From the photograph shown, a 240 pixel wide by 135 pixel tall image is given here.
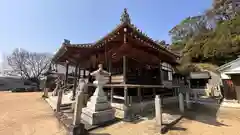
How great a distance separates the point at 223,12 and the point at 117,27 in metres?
28.4

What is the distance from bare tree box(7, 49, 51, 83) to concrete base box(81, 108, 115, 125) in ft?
118

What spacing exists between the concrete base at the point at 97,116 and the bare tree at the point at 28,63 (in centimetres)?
3586

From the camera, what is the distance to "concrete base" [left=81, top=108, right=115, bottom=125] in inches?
Result: 212

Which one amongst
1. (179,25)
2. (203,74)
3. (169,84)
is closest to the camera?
(169,84)

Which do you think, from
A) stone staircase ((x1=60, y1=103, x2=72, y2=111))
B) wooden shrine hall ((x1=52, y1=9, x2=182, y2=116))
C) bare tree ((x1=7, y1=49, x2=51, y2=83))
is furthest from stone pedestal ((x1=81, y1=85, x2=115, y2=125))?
bare tree ((x1=7, y1=49, x2=51, y2=83))

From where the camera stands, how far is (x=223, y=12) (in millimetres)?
24469

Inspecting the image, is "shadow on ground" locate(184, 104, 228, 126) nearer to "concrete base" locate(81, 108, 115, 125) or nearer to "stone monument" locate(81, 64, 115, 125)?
"concrete base" locate(81, 108, 115, 125)

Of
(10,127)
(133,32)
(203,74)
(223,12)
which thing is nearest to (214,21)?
(223,12)

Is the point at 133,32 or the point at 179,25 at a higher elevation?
the point at 179,25

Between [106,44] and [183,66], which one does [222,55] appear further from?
[106,44]

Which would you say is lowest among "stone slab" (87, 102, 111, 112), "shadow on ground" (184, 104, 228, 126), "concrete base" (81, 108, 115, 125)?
"shadow on ground" (184, 104, 228, 126)

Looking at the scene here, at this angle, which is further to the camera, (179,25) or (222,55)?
(179,25)

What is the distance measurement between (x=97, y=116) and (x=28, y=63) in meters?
38.9

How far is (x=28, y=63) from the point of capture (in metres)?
35.3
